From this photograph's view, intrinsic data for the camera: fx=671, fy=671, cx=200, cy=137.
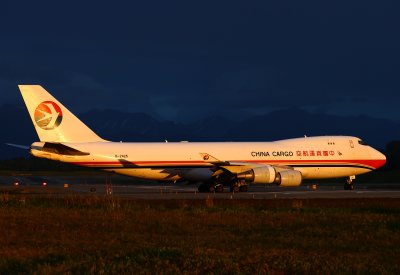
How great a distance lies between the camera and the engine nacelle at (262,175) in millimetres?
41312

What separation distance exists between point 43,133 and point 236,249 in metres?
31.5

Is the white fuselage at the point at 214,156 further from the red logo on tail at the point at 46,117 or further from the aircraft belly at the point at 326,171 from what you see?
the red logo on tail at the point at 46,117

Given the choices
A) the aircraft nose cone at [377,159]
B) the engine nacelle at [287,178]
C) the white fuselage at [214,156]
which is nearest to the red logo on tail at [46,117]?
the white fuselage at [214,156]

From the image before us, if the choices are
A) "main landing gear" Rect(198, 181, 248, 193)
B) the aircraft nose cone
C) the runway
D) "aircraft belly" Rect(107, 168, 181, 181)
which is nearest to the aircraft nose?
the aircraft nose cone

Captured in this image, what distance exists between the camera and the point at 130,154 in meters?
44.0

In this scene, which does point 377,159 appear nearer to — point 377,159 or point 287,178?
point 377,159

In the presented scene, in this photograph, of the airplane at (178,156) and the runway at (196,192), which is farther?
the airplane at (178,156)

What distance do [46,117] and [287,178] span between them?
52.8 feet

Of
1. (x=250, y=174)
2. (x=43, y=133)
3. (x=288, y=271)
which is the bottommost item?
(x=288, y=271)

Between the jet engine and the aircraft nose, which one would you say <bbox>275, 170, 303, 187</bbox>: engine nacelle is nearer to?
the jet engine

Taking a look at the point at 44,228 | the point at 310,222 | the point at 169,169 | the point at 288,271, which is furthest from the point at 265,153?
the point at 288,271

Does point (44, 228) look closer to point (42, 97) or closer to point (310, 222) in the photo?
point (310, 222)

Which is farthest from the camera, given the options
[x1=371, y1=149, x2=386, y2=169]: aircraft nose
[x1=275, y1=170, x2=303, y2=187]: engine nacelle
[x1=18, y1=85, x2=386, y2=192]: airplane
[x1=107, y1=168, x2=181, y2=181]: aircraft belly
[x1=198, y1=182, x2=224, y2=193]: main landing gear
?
[x1=371, y1=149, x2=386, y2=169]: aircraft nose

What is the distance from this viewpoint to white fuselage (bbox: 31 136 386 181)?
43750mm
